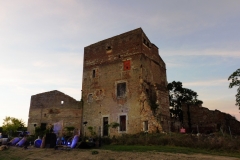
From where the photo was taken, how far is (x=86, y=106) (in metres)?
25.1

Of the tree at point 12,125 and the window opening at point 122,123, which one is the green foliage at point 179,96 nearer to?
the window opening at point 122,123

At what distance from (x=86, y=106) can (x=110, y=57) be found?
21.2ft

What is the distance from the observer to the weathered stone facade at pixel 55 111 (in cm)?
2490

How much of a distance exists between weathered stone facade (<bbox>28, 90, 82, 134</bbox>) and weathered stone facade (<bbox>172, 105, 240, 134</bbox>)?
1202cm

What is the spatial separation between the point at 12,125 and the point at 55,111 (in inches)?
488

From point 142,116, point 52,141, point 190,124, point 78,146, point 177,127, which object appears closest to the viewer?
point 78,146

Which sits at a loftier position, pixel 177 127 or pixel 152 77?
pixel 152 77

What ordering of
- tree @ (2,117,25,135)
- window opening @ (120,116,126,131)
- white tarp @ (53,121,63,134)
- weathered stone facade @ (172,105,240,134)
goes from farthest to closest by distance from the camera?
1. tree @ (2,117,25,135)
2. weathered stone facade @ (172,105,240,134)
3. white tarp @ (53,121,63,134)
4. window opening @ (120,116,126,131)

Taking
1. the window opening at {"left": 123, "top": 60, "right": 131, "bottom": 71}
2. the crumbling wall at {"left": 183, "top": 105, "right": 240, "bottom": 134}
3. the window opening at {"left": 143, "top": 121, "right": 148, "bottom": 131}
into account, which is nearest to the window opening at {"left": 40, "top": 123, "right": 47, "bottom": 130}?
the window opening at {"left": 123, "top": 60, "right": 131, "bottom": 71}

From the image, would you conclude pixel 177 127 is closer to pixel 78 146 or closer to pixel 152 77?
pixel 152 77

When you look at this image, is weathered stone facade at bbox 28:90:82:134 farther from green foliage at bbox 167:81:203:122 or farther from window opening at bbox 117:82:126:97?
green foliage at bbox 167:81:203:122

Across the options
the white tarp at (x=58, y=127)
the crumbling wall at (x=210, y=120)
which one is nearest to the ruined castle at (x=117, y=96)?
the crumbling wall at (x=210, y=120)

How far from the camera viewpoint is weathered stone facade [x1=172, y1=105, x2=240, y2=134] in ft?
80.6

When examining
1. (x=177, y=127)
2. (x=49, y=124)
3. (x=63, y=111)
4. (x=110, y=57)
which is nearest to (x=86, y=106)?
(x=63, y=111)
